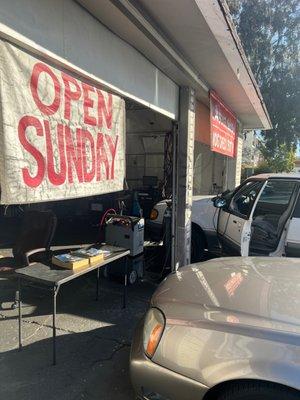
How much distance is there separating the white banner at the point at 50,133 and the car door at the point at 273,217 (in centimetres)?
245

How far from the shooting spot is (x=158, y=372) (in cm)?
216

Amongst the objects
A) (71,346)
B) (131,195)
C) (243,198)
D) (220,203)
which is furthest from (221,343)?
(131,195)

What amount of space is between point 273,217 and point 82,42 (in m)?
4.27

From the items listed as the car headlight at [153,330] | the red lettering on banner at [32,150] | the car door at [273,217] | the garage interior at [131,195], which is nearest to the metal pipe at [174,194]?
the car door at [273,217]

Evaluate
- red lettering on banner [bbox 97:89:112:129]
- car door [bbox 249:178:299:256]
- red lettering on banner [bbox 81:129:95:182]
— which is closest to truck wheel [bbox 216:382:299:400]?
red lettering on banner [bbox 81:129:95:182]

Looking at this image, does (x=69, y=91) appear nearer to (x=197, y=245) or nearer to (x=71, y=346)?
(x=71, y=346)

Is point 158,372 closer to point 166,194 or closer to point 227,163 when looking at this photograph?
point 166,194

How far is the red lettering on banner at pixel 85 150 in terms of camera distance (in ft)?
11.3

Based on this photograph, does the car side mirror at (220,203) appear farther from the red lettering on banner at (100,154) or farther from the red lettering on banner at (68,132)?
the red lettering on banner at (100,154)

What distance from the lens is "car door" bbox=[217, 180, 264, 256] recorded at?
490 cm

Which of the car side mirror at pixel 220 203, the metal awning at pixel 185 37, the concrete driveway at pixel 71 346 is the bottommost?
the concrete driveway at pixel 71 346

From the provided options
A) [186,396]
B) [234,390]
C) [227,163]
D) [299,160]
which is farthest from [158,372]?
[299,160]

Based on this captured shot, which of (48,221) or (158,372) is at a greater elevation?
(48,221)

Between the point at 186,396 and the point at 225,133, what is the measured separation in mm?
6113
